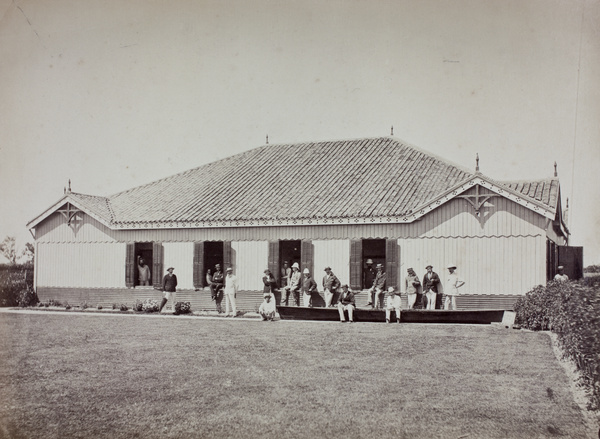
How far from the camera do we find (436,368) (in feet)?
35.7

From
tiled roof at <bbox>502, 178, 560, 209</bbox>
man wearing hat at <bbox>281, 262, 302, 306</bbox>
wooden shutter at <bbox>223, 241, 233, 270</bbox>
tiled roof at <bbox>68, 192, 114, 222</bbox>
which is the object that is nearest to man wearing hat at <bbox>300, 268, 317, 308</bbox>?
man wearing hat at <bbox>281, 262, 302, 306</bbox>

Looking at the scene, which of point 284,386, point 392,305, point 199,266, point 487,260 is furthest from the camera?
point 199,266

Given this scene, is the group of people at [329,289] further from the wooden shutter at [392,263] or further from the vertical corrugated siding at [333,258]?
the vertical corrugated siding at [333,258]

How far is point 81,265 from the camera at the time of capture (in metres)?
25.7

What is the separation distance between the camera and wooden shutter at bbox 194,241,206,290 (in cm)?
2370

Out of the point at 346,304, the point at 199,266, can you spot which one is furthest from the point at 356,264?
the point at 199,266

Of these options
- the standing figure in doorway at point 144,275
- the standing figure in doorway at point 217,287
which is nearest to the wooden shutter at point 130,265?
the standing figure in doorway at point 144,275

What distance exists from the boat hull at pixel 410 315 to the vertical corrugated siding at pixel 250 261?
310 cm

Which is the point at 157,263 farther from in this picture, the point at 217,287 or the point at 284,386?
the point at 284,386

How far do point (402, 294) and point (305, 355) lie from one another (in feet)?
30.4

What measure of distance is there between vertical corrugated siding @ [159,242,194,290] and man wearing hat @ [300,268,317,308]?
179 inches

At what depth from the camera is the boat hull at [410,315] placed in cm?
1775

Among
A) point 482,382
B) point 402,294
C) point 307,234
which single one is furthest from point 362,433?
point 307,234

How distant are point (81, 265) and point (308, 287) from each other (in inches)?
387
